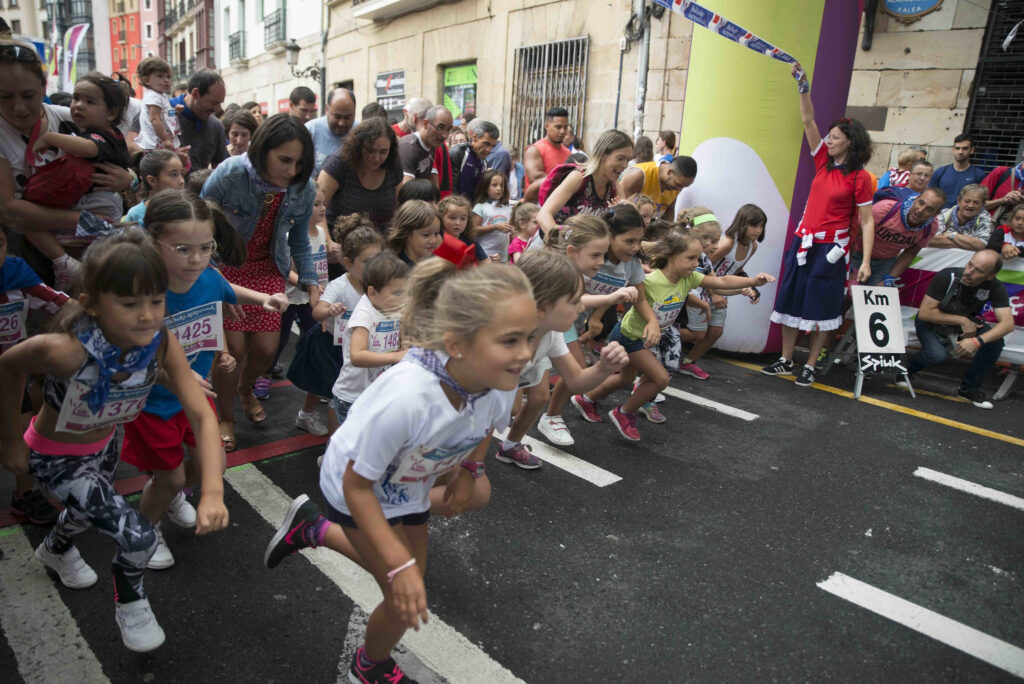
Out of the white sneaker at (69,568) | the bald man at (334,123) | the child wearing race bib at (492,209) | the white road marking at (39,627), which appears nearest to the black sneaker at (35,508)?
the white road marking at (39,627)

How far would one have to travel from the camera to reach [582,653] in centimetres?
233

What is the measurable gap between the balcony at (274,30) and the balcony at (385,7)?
6.09 meters

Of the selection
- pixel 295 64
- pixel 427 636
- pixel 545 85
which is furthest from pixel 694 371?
pixel 295 64

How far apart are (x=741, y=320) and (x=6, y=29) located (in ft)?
19.2

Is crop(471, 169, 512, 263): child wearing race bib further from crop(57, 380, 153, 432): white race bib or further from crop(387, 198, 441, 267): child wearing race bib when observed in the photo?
crop(57, 380, 153, 432): white race bib

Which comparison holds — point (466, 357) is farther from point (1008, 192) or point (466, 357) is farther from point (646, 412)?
point (1008, 192)

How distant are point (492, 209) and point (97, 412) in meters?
4.49

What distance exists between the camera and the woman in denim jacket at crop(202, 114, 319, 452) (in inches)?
134

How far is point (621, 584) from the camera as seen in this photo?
9.00ft

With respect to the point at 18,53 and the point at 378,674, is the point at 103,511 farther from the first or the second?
the point at 18,53

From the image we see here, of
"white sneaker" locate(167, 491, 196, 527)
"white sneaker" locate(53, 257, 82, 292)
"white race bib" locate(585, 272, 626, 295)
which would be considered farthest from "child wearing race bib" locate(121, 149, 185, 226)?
"white race bib" locate(585, 272, 626, 295)

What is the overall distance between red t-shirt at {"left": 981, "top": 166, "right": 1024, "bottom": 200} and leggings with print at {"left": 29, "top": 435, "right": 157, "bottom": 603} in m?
8.79

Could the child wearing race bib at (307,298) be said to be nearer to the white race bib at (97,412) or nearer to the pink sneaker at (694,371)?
the white race bib at (97,412)

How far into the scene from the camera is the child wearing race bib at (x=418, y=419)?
1.68 meters
